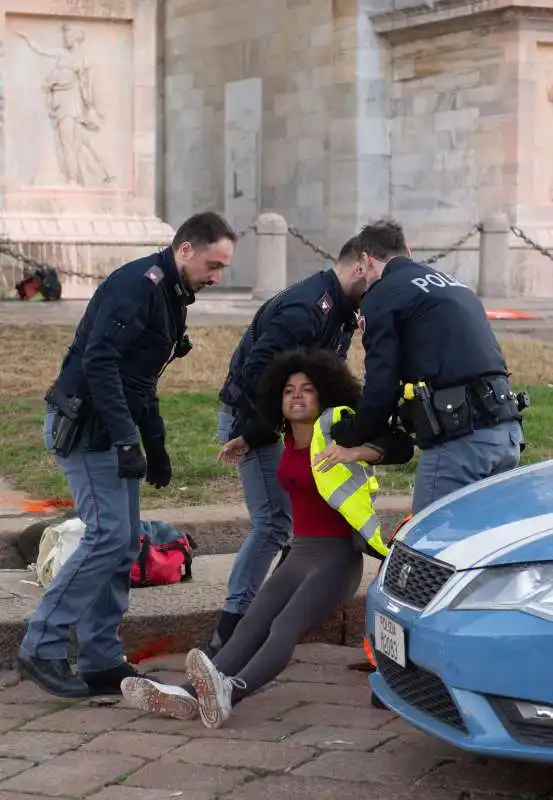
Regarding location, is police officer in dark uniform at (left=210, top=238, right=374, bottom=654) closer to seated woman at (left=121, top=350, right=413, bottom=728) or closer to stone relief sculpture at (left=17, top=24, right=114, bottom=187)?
seated woman at (left=121, top=350, right=413, bottom=728)

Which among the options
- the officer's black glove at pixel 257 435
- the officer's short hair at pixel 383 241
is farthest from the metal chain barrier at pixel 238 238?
the officer's short hair at pixel 383 241

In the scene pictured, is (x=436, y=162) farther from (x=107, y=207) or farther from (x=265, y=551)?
(x=265, y=551)

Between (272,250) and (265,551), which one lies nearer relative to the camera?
(265,551)

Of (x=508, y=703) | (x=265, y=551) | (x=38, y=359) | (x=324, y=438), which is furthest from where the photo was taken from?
(x=38, y=359)

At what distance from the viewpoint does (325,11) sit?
83.9 feet

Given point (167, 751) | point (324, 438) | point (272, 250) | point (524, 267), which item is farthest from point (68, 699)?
point (524, 267)

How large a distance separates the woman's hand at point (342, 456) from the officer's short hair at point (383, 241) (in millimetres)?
722

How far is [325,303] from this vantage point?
6.20 meters

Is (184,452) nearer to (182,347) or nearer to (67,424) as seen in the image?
(182,347)

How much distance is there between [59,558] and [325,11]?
20085 millimetres

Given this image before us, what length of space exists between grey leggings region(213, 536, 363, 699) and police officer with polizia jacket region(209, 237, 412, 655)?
64 cm

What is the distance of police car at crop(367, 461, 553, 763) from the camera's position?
4.30 metres

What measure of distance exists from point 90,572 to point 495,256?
16315 millimetres

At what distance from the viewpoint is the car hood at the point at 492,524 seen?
4.47 metres
